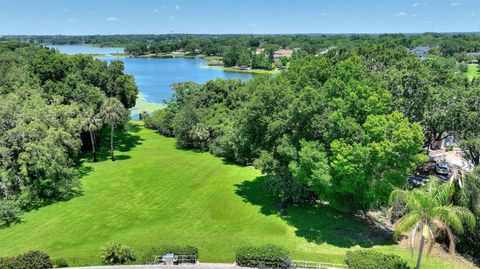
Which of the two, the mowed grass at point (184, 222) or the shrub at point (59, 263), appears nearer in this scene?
the shrub at point (59, 263)

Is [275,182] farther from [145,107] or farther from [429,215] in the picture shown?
[145,107]

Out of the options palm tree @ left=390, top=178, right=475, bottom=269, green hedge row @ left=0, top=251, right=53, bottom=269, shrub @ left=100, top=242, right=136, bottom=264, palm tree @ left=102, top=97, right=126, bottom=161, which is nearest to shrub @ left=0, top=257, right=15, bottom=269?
green hedge row @ left=0, top=251, right=53, bottom=269

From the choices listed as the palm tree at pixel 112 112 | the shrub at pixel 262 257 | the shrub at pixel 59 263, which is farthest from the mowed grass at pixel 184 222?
the palm tree at pixel 112 112

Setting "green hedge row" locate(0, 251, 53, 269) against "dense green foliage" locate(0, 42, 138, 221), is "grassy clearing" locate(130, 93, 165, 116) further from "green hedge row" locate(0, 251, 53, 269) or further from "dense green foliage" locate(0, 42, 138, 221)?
"green hedge row" locate(0, 251, 53, 269)

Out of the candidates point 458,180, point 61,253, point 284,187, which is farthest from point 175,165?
point 458,180

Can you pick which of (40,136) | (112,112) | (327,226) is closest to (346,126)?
(327,226)

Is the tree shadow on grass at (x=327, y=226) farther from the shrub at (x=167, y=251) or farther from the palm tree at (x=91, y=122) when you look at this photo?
the palm tree at (x=91, y=122)
